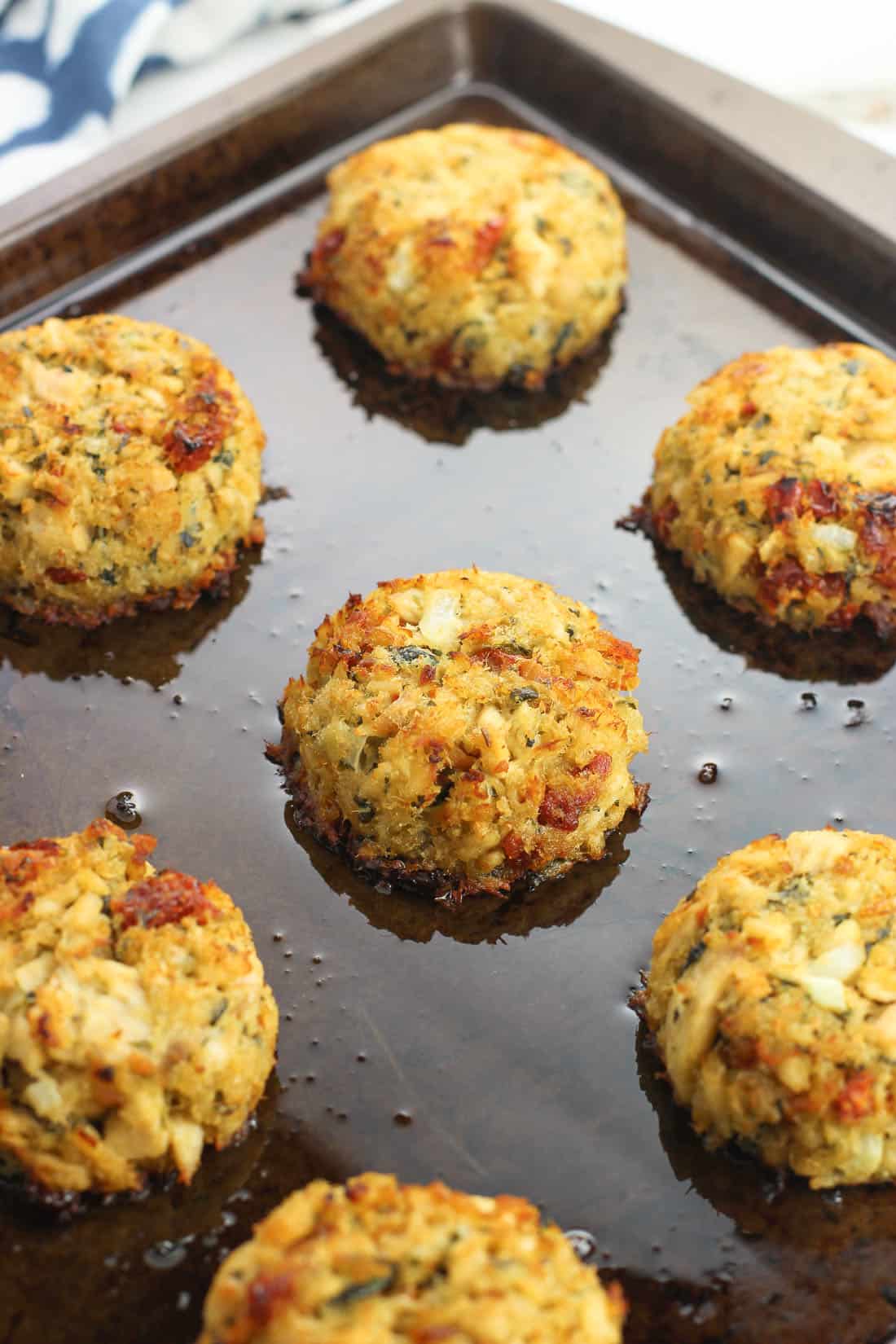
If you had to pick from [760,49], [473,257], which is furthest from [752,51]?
[473,257]

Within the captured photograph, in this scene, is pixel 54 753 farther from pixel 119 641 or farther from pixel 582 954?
pixel 582 954

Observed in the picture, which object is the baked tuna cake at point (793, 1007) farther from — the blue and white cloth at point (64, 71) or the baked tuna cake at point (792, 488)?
the blue and white cloth at point (64, 71)

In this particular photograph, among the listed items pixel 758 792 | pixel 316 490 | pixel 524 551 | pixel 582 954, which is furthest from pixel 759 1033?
pixel 316 490

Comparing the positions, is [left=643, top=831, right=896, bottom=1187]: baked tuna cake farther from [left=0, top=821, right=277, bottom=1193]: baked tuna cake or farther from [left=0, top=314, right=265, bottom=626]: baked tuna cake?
[left=0, top=314, right=265, bottom=626]: baked tuna cake

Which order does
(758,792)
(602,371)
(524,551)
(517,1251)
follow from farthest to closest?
(602,371) < (524,551) < (758,792) < (517,1251)

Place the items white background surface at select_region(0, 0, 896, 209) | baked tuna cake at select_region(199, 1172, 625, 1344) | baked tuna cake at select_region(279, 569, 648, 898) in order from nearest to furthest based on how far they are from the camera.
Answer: baked tuna cake at select_region(199, 1172, 625, 1344) → baked tuna cake at select_region(279, 569, 648, 898) → white background surface at select_region(0, 0, 896, 209)

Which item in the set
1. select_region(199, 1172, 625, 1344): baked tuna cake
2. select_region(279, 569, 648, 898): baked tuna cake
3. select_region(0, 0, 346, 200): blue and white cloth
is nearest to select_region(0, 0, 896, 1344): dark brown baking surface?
select_region(279, 569, 648, 898): baked tuna cake

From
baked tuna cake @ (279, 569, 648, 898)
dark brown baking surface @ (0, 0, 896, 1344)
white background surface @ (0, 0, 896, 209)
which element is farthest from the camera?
white background surface @ (0, 0, 896, 209)
